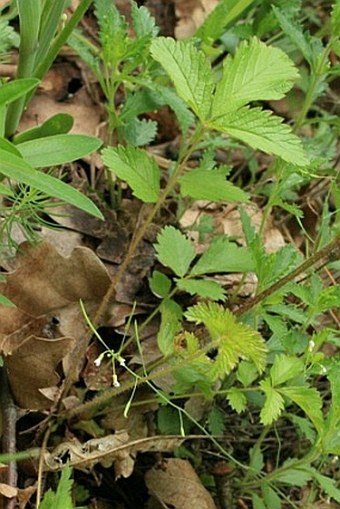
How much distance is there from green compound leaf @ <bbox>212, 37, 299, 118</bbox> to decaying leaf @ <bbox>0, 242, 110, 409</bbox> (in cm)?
50

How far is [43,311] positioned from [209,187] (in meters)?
0.43

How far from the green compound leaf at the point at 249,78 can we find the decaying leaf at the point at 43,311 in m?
0.50

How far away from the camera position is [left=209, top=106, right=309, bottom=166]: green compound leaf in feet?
3.57

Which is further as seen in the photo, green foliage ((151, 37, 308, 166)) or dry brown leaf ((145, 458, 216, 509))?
dry brown leaf ((145, 458, 216, 509))

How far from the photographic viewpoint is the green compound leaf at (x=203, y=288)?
1.38 metres

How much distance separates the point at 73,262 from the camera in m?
1.51

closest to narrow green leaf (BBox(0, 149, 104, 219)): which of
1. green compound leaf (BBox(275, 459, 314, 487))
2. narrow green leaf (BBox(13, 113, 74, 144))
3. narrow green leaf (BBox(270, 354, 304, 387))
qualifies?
narrow green leaf (BBox(13, 113, 74, 144))

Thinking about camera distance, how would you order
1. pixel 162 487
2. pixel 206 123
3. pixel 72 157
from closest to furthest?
pixel 206 123
pixel 72 157
pixel 162 487

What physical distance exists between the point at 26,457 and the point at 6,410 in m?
0.10

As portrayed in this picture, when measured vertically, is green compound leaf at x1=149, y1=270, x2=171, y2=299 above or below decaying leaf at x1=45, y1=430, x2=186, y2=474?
above

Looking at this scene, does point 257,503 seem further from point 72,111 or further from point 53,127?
point 72,111

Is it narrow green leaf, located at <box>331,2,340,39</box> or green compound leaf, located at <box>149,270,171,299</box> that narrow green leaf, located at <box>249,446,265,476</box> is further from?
narrow green leaf, located at <box>331,2,340,39</box>

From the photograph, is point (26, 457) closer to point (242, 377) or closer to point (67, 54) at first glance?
point (242, 377)

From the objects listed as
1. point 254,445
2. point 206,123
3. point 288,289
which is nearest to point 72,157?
point 206,123
